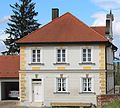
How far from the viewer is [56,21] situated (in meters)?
43.2

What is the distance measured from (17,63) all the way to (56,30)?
844 centimetres

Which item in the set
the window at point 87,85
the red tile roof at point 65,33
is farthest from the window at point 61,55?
the window at point 87,85

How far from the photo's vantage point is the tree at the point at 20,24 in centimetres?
7912

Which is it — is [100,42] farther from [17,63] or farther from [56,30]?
[17,63]

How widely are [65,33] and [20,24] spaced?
38.8 m

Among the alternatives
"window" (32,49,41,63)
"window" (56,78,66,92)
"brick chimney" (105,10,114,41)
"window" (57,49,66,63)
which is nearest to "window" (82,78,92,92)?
"window" (56,78,66,92)

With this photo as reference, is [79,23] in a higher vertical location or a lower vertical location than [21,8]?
lower

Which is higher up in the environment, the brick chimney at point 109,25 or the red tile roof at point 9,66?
the brick chimney at point 109,25

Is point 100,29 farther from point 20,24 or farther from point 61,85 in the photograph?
point 20,24

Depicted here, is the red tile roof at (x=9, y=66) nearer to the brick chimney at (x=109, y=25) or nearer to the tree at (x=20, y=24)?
the brick chimney at (x=109, y=25)

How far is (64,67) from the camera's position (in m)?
40.4

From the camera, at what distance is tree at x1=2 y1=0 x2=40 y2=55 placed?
79.1 meters

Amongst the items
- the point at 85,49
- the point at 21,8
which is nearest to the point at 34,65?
the point at 85,49

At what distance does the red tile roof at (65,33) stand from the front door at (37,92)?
4239mm
